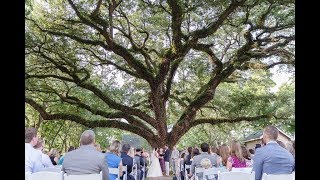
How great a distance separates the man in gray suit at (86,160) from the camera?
14.3 ft

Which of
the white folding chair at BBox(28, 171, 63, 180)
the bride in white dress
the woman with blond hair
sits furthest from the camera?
the bride in white dress

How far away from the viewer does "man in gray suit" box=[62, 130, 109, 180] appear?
14.3ft

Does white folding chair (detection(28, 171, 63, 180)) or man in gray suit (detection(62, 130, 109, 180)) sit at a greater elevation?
man in gray suit (detection(62, 130, 109, 180))

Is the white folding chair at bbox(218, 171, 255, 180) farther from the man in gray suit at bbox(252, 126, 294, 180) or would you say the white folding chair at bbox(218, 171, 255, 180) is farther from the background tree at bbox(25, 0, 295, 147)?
the background tree at bbox(25, 0, 295, 147)

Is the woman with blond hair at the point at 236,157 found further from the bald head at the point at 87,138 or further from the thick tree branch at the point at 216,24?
the thick tree branch at the point at 216,24

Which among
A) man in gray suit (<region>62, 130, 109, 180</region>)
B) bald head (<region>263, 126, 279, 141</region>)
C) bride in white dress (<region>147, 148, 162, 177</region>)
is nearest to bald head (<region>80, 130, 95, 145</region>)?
man in gray suit (<region>62, 130, 109, 180</region>)

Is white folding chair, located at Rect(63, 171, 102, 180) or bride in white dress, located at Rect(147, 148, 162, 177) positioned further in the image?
bride in white dress, located at Rect(147, 148, 162, 177)

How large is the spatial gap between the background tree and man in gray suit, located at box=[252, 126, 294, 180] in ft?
40.0

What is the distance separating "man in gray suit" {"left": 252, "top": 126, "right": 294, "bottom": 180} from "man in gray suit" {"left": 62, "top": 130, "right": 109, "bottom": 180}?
1562mm

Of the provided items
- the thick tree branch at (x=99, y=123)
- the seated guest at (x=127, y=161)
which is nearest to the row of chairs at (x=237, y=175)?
the seated guest at (x=127, y=161)

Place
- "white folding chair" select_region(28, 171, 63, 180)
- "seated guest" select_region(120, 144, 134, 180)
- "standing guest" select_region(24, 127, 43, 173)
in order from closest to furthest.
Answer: "white folding chair" select_region(28, 171, 63, 180) → "standing guest" select_region(24, 127, 43, 173) → "seated guest" select_region(120, 144, 134, 180)

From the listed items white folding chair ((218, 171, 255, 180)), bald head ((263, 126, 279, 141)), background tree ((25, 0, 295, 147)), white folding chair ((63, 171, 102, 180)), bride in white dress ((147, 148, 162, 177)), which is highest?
background tree ((25, 0, 295, 147))

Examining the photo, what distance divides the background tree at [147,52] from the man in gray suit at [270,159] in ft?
40.0
